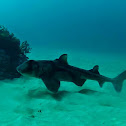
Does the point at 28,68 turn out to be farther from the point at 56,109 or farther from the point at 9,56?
the point at 9,56

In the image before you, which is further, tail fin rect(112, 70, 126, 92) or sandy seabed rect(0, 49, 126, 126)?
tail fin rect(112, 70, 126, 92)

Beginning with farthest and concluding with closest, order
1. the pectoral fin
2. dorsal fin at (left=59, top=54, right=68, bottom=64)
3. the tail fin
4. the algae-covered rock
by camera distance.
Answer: the algae-covered rock
the tail fin
dorsal fin at (left=59, top=54, right=68, bottom=64)
the pectoral fin

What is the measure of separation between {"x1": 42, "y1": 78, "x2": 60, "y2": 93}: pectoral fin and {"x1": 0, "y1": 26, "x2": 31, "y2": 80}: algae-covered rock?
3.73 m

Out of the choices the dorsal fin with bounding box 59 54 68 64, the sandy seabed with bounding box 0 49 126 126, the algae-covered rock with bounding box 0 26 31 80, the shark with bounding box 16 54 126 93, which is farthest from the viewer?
the algae-covered rock with bounding box 0 26 31 80

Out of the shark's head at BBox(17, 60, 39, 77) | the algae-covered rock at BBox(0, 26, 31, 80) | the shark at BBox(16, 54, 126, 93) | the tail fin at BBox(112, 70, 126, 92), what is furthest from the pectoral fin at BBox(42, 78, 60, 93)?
the algae-covered rock at BBox(0, 26, 31, 80)

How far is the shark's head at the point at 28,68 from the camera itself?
25.5 feet

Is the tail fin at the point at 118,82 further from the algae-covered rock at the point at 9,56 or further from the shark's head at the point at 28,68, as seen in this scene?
the algae-covered rock at the point at 9,56

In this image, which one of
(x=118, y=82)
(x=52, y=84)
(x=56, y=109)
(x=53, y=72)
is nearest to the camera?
(x=56, y=109)

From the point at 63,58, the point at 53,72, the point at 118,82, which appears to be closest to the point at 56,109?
the point at 53,72

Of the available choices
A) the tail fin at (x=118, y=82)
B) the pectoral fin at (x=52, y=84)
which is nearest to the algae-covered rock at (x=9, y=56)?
the pectoral fin at (x=52, y=84)

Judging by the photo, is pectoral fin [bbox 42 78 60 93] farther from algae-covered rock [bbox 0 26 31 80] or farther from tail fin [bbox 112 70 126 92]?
algae-covered rock [bbox 0 26 31 80]

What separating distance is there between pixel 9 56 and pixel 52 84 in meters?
4.76

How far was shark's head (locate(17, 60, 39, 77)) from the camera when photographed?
25.5ft

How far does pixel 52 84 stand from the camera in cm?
765
